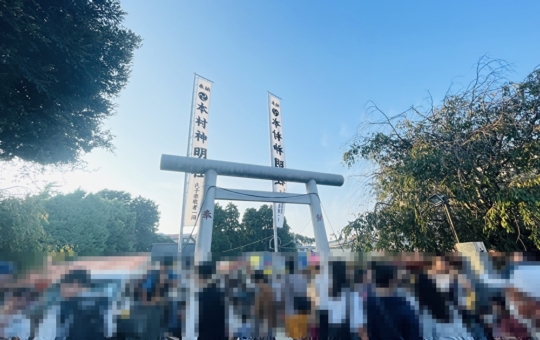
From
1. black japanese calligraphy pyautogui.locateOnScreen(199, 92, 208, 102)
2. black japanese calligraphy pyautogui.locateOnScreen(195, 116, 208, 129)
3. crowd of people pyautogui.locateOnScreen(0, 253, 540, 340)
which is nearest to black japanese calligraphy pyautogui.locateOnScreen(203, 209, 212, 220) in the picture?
crowd of people pyautogui.locateOnScreen(0, 253, 540, 340)

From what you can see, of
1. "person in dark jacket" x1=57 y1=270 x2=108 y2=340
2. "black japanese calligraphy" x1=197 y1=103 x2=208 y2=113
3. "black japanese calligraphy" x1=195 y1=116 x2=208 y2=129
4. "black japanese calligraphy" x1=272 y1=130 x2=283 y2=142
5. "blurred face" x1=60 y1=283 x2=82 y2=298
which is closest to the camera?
"person in dark jacket" x1=57 y1=270 x2=108 y2=340

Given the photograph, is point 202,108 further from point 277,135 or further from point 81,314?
point 81,314

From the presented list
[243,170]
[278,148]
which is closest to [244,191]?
[243,170]

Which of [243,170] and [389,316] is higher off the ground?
[243,170]

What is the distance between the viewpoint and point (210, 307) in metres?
2.19

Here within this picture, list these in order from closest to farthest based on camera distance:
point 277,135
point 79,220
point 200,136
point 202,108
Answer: point 200,136 < point 202,108 < point 277,135 < point 79,220

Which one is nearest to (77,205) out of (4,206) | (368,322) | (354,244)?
(4,206)

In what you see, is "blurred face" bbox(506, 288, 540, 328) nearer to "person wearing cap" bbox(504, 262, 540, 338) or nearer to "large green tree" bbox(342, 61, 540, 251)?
"person wearing cap" bbox(504, 262, 540, 338)

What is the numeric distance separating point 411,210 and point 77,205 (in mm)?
22025

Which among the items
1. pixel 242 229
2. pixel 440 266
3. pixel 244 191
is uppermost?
pixel 244 191

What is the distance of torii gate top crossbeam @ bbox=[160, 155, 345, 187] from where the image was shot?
4.87m

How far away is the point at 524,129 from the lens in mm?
4559

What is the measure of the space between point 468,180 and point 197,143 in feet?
28.9

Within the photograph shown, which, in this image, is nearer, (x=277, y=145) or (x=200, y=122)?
(x=200, y=122)
